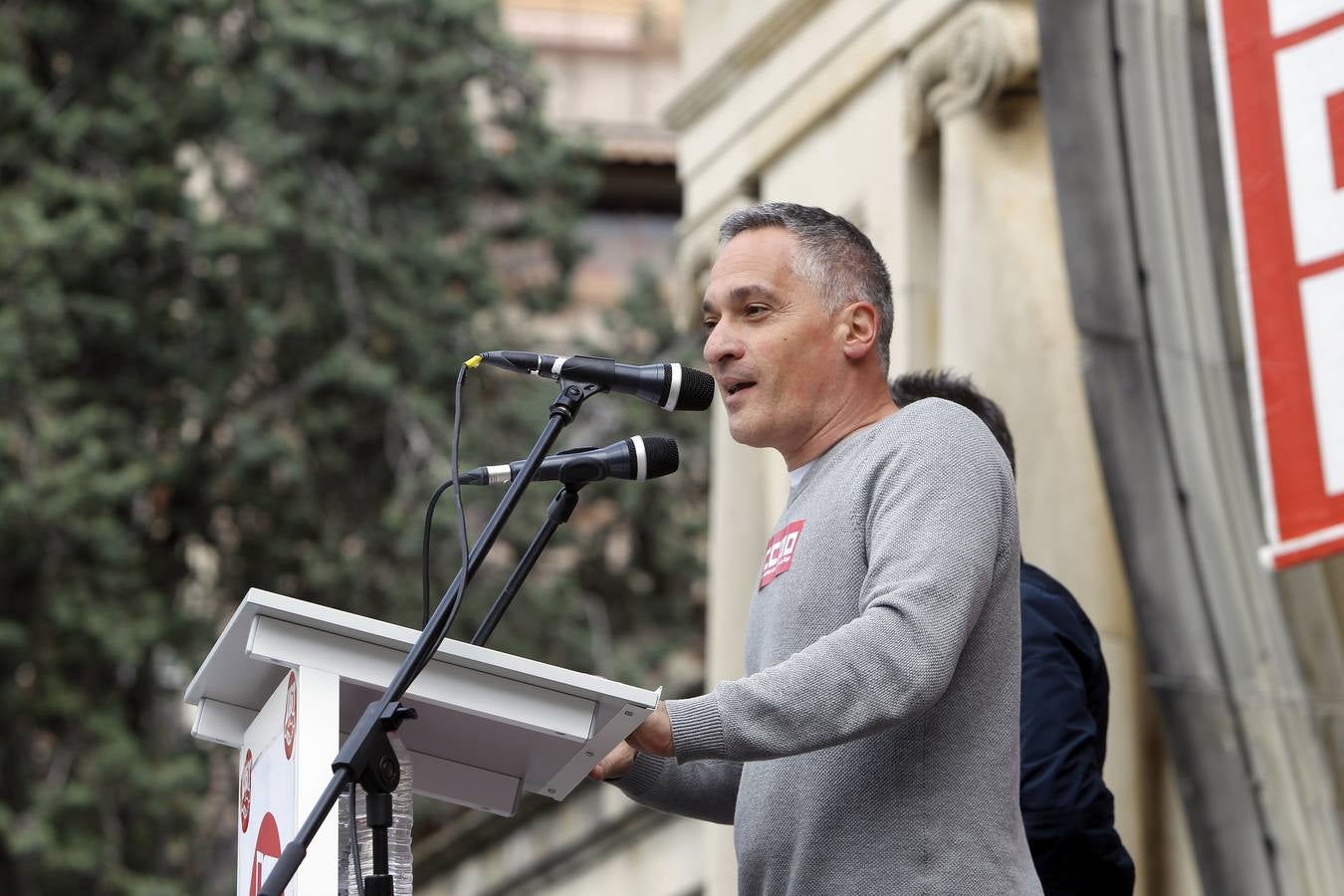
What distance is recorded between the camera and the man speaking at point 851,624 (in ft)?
9.87

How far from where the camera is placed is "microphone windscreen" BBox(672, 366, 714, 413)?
11.3ft

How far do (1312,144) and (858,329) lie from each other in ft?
12.0

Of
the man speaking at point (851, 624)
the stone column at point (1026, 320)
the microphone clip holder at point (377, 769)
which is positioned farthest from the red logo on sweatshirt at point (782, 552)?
the stone column at point (1026, 320)

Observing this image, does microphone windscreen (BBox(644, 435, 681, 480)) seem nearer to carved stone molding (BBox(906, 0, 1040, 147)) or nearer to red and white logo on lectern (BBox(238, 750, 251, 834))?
red and white logo on lectern (BBox(238, 750, 251, 834))

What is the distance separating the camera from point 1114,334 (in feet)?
25.2

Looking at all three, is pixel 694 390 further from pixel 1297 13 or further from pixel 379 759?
pixel 1297 13

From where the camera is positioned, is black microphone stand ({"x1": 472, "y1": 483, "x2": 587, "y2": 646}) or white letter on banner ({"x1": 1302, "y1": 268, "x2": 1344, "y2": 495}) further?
white letter on banner ({"x1": 1302, "y1": 268, "x2": 1344, "y2": 495})

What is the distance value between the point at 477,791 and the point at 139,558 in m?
13.5

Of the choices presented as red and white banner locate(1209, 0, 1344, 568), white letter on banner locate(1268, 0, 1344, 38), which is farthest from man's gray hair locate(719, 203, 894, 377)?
white letter on banner locate(1268, 0, 1344, 38)

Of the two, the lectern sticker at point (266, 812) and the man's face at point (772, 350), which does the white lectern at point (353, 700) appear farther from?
the man's face at point (772, 350)

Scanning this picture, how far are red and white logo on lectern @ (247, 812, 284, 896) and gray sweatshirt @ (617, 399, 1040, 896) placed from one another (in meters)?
0.66

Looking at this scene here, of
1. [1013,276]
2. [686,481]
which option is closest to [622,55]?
[686,481]

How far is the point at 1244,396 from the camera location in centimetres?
754

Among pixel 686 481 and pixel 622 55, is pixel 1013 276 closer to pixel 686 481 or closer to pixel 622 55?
pixel 686 481
